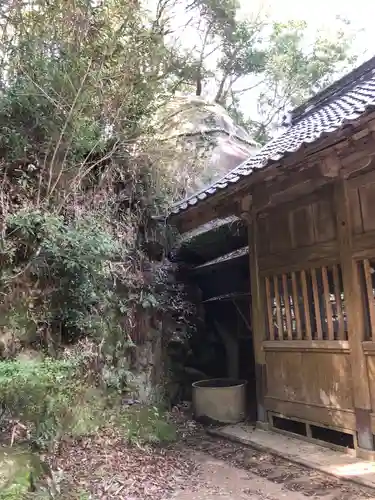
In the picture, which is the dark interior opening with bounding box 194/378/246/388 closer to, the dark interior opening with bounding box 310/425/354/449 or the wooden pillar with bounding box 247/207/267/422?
the wooden pillar with bounding box 247/207/267/422

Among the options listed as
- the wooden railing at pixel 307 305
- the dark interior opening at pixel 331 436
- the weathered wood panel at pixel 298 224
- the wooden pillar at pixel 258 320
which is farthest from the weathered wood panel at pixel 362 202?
the dark interior opening at pixel 331 436

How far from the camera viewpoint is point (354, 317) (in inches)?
200

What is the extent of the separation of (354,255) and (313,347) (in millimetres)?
1329

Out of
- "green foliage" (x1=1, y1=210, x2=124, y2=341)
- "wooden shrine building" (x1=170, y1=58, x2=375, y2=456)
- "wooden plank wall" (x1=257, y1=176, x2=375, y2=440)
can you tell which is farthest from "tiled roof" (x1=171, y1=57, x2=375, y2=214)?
"green foliage" (x1=1, y1=210, x2=124, y2=341)

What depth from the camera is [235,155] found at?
1104cm

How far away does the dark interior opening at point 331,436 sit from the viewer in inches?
216

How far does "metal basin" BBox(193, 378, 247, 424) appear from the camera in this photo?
6.73m

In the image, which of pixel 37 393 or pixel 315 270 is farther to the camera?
pixel 315 270

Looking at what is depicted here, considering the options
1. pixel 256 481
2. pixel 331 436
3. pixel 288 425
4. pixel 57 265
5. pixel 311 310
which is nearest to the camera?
pixel 256 481

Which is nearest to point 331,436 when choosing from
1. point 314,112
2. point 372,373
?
point 372,373

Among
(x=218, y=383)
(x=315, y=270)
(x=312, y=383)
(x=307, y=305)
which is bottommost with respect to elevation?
(x=218, y=383)

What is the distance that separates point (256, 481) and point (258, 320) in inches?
95.3

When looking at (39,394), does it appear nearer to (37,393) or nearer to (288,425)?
(37,393)

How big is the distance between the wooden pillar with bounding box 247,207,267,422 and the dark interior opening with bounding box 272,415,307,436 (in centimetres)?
16
